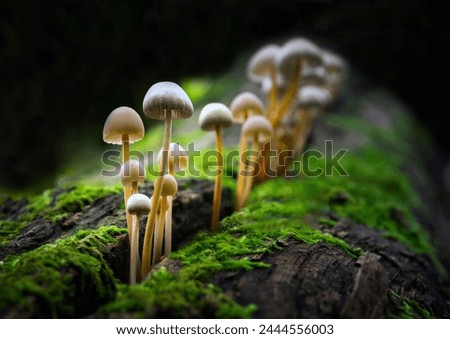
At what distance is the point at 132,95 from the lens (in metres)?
3.73

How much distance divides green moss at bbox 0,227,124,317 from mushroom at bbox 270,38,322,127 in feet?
4.89

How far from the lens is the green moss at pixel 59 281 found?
1.04 m

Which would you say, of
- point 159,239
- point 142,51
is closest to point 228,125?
point 159,239

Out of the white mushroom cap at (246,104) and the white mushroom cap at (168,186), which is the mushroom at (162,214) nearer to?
Result: the white mushroom cap at (168,186)

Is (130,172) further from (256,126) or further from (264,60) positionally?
(264,60)

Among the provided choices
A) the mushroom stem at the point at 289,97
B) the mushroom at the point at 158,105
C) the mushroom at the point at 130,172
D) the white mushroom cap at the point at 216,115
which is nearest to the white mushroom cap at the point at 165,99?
the mushroom at the point at 158,105

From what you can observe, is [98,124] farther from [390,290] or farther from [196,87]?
[390,290]

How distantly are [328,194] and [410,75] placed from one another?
11.4ft

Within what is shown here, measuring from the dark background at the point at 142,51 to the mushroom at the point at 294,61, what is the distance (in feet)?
5.53

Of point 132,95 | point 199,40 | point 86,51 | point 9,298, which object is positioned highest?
point 199,40

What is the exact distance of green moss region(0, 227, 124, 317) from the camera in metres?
1.04
